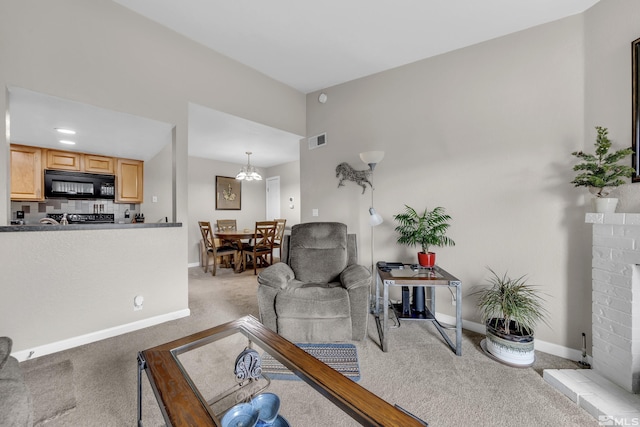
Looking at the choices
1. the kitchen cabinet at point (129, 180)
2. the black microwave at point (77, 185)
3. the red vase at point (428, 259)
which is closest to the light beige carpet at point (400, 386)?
the red vase at point (428, 259)

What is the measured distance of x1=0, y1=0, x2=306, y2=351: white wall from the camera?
1783mm

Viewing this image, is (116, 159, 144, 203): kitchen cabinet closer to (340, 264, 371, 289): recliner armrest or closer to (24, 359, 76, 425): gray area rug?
(24, 359, 76, 425): gray area rug

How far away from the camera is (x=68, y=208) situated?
4082 mm

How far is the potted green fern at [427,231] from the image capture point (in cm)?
228

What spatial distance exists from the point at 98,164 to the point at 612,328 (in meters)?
6.21

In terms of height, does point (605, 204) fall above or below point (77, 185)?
below

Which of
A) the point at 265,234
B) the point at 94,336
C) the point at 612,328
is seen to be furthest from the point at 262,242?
the point at 612,328

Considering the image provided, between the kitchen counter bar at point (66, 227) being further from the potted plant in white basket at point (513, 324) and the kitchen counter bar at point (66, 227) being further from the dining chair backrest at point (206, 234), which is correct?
the potted plant in white basket at point (513, 324)

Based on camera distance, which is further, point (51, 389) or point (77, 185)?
A: point (77, 185)

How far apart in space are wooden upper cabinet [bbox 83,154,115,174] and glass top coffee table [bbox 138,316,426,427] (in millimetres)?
3934

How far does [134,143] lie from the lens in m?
3.49

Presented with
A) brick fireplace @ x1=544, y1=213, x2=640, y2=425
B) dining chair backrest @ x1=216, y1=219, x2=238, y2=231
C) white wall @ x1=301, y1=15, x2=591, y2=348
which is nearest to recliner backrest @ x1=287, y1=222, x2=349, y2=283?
white wall @ x1=301, y1=15, x2=591, y2=348

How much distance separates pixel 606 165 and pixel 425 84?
5.34 ft

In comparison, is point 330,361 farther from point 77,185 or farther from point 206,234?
point 77,185
